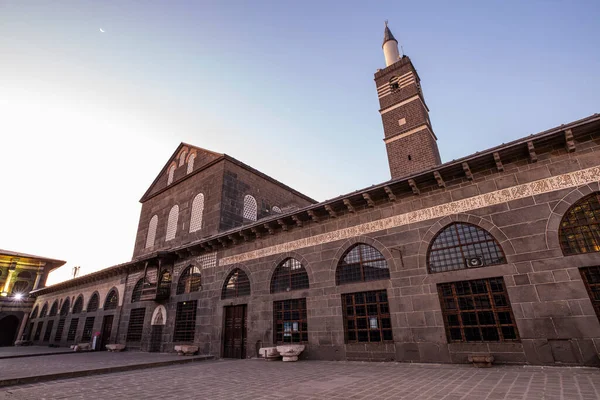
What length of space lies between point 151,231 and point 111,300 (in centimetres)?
622

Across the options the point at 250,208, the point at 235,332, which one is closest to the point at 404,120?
the point at 250,208

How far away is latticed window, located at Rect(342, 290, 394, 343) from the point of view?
10.1 metres

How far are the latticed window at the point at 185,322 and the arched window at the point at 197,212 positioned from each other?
5.08m

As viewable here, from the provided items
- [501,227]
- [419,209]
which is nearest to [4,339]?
[419,209]

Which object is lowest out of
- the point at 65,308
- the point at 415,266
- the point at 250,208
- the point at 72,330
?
the point at 72,330

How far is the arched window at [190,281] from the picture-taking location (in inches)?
672

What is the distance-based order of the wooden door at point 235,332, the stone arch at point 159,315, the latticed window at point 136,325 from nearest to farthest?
the wooden door at point 235,332
the stone arch at point 159,315
the latticed window at point 136,325

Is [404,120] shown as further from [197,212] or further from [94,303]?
[94,303]

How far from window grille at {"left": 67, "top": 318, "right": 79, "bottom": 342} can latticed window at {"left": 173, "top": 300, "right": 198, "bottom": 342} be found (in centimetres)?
1642

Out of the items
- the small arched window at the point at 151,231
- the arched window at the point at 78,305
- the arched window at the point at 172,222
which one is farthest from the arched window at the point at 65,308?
the arched window at the point at 172,222

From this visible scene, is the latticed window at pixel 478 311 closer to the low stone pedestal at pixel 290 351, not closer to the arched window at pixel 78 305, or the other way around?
the low stone pedestal at pixel 290 351

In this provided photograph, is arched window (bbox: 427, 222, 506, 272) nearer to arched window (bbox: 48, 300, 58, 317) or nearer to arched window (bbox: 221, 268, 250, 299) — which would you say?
arched window (bbox: 221, 268, 250, 299)

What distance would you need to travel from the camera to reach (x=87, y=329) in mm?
24703

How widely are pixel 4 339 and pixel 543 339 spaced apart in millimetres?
51173
